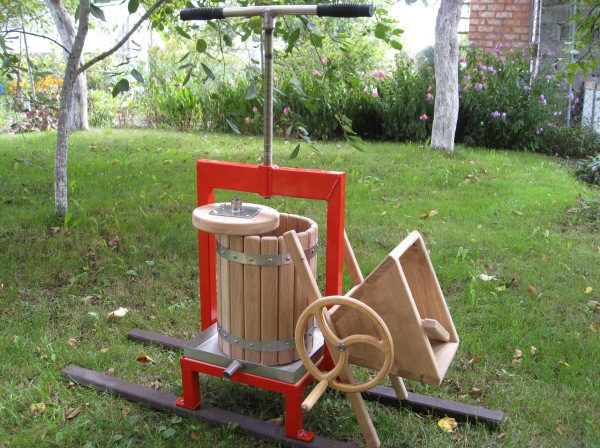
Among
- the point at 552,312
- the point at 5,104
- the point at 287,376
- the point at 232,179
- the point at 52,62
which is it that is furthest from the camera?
the point at 52,62

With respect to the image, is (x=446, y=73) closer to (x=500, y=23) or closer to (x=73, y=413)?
(x=500, y=23)

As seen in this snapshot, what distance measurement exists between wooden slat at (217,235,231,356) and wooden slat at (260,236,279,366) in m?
0.15

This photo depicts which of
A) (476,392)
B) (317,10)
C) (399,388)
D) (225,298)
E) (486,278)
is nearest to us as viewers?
(317,10)

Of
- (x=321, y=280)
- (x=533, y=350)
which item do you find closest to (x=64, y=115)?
(x=321, y=280)

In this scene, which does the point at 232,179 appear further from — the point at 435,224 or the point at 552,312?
the point at 435,224

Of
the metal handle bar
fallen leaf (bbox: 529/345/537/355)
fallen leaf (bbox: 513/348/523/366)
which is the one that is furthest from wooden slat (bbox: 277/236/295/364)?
fallen leaf (bbox: 529/345/537/355)

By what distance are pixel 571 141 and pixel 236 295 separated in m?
7.89

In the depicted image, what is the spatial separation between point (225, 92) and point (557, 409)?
8575 mm

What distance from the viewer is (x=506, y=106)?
28.5 ft

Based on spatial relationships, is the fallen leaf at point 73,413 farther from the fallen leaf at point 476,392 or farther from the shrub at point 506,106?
the shrub at point 506,106

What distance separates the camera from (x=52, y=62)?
14.2 metres

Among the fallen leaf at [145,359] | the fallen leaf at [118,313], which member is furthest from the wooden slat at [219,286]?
the fallen leaf at [118,313]

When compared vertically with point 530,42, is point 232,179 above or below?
below

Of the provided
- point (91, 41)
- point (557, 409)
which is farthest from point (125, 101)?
point (557, 409)
